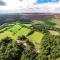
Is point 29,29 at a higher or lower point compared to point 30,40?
higher

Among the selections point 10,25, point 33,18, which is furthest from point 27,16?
point 10,25

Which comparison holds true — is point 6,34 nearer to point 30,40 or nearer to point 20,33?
point 20,33

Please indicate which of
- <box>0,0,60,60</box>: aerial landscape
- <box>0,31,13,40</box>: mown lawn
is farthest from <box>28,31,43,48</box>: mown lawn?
<box>0,31,13,40</box>: mown lawn

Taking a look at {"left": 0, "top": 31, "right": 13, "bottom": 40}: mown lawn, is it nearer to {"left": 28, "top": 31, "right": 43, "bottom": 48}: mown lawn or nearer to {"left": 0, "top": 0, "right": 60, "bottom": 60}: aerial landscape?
{"left": 0, "top": 0, "right": 60, "bottom": 60}: aerial landscape

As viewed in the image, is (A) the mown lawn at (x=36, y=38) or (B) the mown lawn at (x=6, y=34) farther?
(B) the mown lawn at (x=6, y=34)

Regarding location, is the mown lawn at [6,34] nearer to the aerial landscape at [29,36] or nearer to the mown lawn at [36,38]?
the aerial landscape at [29,36]

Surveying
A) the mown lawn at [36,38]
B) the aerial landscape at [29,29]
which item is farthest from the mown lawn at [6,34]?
the mown lawn at [36,38]

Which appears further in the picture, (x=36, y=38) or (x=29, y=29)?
(x=29, y=29)

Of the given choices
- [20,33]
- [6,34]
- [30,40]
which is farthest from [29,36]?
[6,34]

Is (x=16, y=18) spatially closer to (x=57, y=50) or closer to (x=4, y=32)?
(x=4, y=32)

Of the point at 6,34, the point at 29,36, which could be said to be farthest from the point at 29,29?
the point at 6,34
